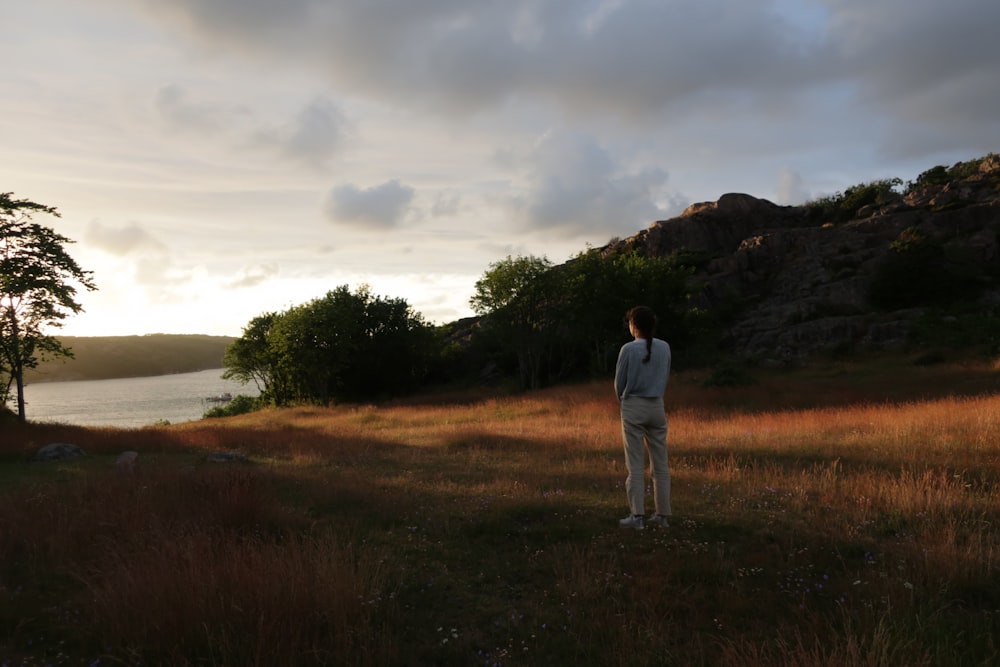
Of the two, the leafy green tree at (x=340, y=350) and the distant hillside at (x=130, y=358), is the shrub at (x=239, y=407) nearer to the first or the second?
the leafy green tree at (x=340, y=350)

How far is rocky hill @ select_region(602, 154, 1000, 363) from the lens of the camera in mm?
37781

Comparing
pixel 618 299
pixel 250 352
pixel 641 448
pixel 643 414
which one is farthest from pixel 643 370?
pixel 250 352

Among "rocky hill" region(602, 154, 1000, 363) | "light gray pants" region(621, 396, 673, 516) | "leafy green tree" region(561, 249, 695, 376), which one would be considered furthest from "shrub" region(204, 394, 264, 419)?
"light gray pants" region(621, 396, 673, 516)

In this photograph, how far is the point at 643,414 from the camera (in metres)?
6.46

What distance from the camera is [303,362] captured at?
42.1 m

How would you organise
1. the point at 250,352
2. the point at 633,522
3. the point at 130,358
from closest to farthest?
the point at 633,522 < the point at 250,352 < the point at 130,358

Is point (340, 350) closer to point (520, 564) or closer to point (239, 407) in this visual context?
point (239, 407)

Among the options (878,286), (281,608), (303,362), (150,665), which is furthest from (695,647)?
(878,286)

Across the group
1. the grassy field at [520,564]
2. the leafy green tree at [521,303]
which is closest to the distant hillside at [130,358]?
the leafy green tree at [521,303]

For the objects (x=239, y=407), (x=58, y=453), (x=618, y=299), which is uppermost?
(x=618, y=299)

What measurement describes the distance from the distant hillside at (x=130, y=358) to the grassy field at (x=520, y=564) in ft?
539

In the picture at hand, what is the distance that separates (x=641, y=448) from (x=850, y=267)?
51.3 m

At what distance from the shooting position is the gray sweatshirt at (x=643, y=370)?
6.38 m

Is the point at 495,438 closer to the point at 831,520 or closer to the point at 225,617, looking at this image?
the point at 831,520
